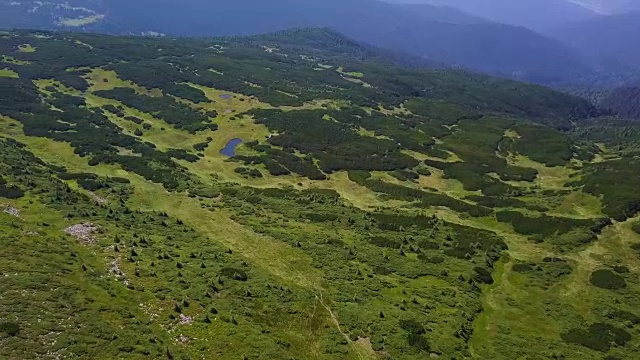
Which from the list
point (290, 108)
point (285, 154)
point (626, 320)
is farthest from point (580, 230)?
point (290, 108)

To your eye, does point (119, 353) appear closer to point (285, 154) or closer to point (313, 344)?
point (313, 344)

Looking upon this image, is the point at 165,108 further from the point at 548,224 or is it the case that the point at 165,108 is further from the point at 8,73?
the point at 548,224

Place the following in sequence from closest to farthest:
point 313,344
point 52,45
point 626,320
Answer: point 313,344 → point 626,320 → point 52,45

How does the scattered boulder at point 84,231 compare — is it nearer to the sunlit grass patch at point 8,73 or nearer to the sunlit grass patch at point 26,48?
the sunlit grass patch at point 8,73

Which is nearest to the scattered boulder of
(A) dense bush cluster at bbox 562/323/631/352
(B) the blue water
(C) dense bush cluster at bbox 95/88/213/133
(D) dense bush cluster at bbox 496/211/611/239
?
(A) dense bush cluster at bbox 562/323/631/352

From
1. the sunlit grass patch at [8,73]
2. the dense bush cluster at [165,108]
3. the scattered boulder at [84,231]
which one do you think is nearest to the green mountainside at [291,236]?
the scattered boulder at [84,231]

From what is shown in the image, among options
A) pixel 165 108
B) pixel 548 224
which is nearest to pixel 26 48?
pixel 165 108
